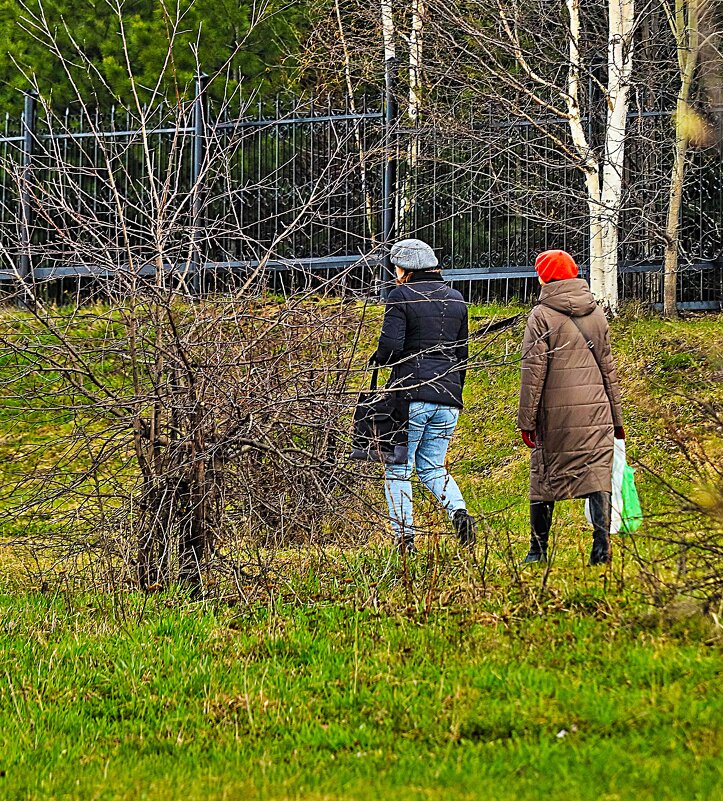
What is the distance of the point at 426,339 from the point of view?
6.54 m

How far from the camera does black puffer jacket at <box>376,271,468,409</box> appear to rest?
6465mm

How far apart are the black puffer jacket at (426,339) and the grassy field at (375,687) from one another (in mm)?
1016

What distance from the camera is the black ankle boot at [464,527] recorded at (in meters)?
6.23

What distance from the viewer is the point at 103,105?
16812mm

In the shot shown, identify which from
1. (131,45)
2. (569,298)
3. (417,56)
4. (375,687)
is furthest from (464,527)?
(131,45)

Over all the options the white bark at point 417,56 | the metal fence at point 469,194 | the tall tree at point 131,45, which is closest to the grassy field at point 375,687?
the metal fence at point 469,194

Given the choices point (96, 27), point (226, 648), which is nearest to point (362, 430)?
point (226, 648)

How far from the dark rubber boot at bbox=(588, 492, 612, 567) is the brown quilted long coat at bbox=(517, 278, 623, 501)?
9 cm

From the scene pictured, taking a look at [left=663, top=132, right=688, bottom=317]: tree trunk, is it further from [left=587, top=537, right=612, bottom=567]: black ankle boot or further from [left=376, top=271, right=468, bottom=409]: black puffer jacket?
[left=587, top=537, right=612, bottom=567]: black ankle boot

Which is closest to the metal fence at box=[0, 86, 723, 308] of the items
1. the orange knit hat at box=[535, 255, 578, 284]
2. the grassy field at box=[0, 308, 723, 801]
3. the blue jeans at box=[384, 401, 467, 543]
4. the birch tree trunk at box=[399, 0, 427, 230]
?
the birch tree trunk at box=[399, 0, 427, 230]

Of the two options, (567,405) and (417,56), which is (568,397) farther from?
(417,56)

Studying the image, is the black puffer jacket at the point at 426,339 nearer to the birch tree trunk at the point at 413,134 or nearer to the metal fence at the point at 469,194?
the metal fence at the point at 469,194

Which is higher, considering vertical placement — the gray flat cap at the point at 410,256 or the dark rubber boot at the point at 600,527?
the gray flat cap at the point at 410,256

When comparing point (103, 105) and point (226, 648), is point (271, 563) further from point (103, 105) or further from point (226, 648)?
point (103, 105)
